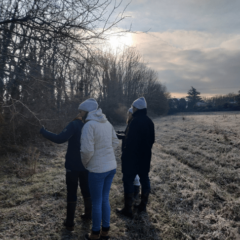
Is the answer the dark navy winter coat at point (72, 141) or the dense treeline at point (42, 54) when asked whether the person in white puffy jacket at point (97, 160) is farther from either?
→ the dense treeline at point (42, 54)

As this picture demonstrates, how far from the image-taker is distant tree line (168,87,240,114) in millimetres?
38562

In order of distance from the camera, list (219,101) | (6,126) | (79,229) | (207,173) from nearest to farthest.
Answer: (79,229) → (207,173) → (6,126) → (219,101)

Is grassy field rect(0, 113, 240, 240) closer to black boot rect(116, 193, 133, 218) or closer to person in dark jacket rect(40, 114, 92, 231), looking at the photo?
black boot rect(116, 193, 133, 218)

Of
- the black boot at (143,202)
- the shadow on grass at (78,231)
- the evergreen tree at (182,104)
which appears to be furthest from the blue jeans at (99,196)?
the evergreen tree at (182,104)

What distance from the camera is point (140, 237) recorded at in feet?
9.68

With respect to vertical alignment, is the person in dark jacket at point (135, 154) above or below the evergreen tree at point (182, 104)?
below

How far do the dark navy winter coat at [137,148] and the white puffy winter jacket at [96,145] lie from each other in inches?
34.4

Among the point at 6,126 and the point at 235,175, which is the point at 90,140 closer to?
the point at 235,175

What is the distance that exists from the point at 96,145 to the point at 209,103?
49148 mm

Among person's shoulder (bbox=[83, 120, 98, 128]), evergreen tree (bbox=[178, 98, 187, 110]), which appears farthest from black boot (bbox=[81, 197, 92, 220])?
evergreen tree (bbox=[178, 98, 187, 110])

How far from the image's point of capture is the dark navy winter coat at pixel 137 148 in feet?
11.4

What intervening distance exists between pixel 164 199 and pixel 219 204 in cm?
103

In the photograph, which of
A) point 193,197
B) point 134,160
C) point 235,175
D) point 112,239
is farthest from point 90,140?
point 235,175

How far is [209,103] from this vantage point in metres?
46.9
